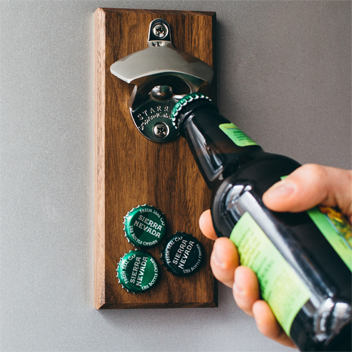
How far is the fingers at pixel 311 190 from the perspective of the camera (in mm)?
346

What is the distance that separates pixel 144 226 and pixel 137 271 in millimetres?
64

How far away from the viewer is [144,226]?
560 millimetres

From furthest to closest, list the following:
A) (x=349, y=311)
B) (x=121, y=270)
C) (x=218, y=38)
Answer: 1. (x=218, y=38)
2. (x=121, y=270)
3. (x=349, y=311)

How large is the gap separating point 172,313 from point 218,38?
452 mm

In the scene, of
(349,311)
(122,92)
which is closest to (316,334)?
(349,311)

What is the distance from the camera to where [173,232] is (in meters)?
0.58

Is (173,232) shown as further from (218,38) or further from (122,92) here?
(218,38)

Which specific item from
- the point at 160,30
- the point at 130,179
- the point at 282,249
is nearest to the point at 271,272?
the point at 282,249

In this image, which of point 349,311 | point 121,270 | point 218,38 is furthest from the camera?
point 218,38

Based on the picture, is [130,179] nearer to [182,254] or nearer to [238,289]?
[182,254]

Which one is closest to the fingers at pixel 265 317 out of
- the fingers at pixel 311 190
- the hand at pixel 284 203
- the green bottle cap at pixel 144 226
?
A: the hand at pixel 284 203

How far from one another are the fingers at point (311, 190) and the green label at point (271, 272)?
0.10ft

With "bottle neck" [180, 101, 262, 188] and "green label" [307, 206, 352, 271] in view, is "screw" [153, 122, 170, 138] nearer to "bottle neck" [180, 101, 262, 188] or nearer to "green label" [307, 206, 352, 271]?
"bottle neck" [180, 101, 262, 188]

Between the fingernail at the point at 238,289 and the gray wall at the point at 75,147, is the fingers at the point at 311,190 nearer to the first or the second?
the fingernail at the point at 238,289
